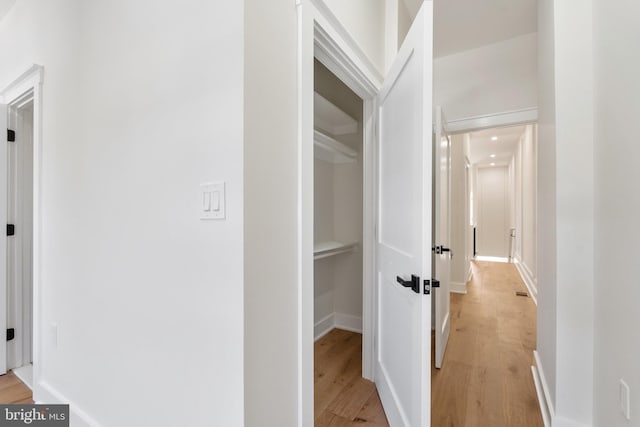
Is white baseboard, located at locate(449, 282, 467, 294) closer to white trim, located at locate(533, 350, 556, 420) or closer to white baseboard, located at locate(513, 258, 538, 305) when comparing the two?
white baseboard, located at locate(513, 258, 538, 305)

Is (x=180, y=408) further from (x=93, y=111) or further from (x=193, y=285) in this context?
(x=93, y=111)

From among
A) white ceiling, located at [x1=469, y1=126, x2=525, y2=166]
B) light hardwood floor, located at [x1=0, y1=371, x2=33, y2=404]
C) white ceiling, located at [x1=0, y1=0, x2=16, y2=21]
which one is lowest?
light hardwood floor, located at [x1=0, y1=371, x2=33, y2=404]

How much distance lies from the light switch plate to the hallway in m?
1.75

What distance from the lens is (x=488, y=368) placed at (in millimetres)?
2236

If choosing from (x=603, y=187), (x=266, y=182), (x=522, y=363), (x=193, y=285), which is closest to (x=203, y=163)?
(x=266, y=182)

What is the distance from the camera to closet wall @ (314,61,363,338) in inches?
112

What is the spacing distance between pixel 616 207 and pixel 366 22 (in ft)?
5.20

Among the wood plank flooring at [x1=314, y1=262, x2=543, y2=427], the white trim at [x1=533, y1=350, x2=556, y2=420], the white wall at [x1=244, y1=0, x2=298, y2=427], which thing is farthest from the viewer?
the wood plank flooring at [x1=314, y1=262, x2=543, y2=427]

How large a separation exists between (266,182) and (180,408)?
0.91 metres

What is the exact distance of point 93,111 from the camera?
1419mm

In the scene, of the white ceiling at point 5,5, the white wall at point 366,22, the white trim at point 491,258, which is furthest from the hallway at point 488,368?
the white ceiling at point 5,5

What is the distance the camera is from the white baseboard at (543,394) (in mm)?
1569

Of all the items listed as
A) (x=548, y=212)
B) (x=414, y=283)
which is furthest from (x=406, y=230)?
(x=548, y=212)

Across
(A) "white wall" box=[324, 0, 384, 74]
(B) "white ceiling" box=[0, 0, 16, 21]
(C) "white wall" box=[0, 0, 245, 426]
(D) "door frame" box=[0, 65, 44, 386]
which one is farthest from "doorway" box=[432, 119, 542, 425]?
(B) "white ceiling" box=[0, 0, 16, 21]
